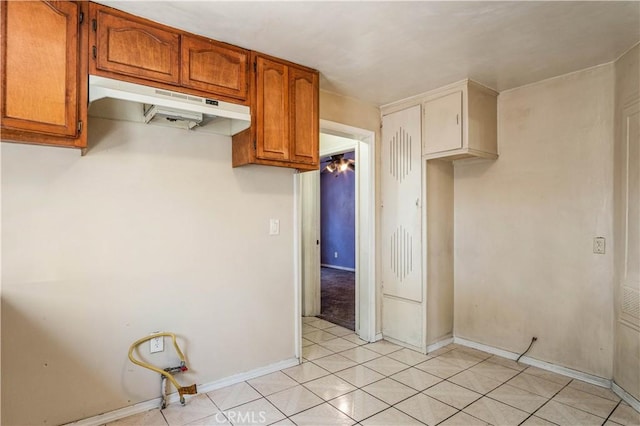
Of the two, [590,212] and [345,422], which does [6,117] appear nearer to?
[345,422]

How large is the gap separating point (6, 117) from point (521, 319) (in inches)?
148

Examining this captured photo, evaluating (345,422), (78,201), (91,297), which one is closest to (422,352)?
(345,422)

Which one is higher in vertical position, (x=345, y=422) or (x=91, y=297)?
(x=91, y=297)

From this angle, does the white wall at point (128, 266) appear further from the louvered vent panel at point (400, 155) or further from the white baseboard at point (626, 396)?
the white baseboard at point (626, 396)

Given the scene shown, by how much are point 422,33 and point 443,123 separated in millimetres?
1089

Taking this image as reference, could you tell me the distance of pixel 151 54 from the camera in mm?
2055

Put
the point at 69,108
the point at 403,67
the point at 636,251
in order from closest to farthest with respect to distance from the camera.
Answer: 1. the point at 69,108
2. the point at 636,251
3. the point at 403,67

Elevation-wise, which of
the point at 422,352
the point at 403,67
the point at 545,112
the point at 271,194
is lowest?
the point at 422,352

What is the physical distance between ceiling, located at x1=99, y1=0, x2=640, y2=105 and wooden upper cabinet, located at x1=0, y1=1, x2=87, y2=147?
284 mm

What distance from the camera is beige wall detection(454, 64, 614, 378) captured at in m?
2.66

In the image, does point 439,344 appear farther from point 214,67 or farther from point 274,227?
point 214,67

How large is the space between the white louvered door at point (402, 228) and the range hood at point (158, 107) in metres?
1.68

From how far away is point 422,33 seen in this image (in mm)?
2180

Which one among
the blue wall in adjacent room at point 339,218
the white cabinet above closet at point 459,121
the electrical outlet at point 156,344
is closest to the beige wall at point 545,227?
the white cabinet above closet at point 459,121
